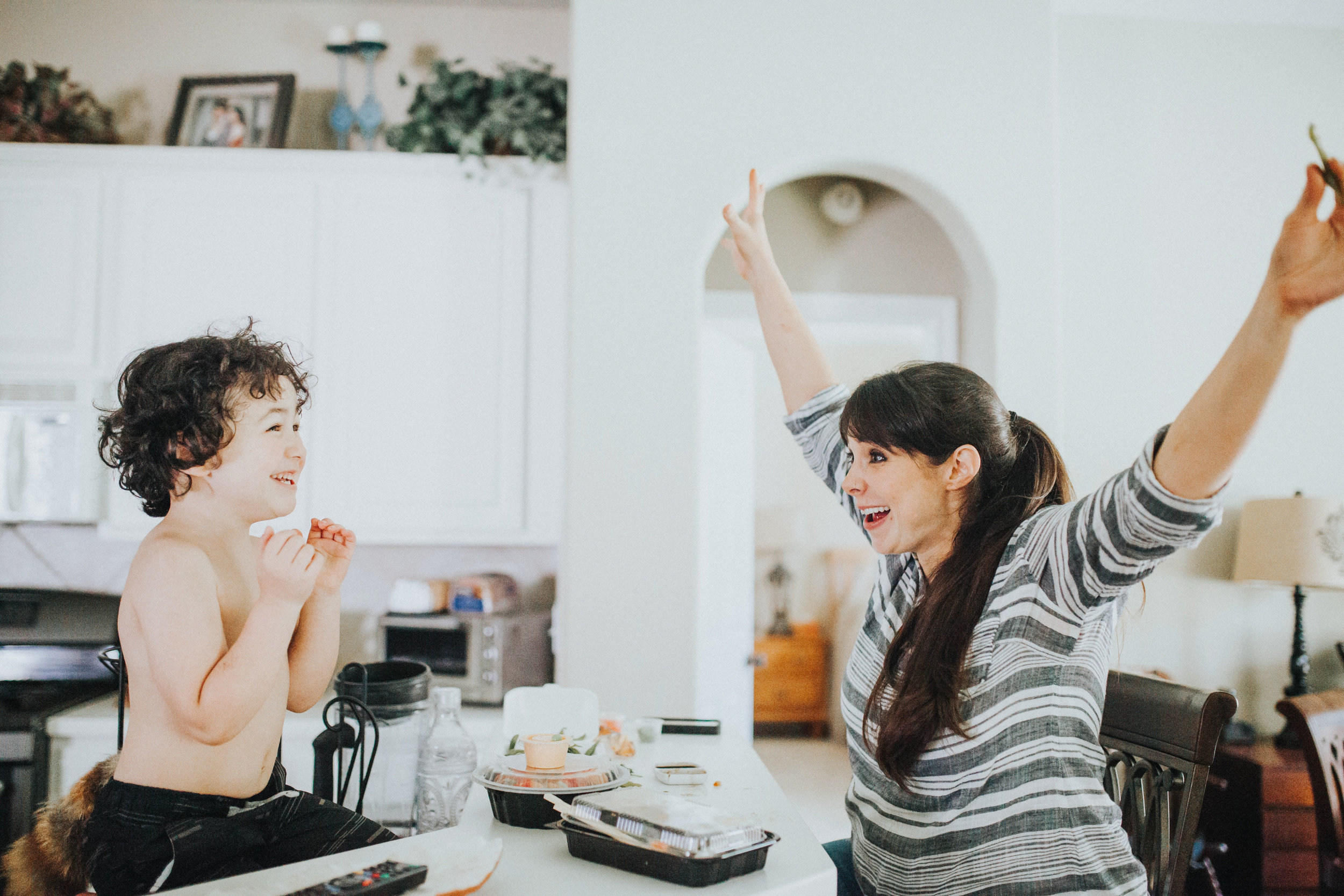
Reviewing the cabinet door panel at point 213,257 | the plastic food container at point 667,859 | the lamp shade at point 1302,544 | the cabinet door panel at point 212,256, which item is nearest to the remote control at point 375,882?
the plastic food container at point 667,859

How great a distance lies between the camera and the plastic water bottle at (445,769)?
1470mm

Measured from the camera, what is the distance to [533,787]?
45.6 inches

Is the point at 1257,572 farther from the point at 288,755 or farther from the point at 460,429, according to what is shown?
the point at 288,755

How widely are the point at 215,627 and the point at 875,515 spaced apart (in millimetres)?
906

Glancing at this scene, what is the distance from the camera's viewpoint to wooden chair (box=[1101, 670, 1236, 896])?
1.26 metres

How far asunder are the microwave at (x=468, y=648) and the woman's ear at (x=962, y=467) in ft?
5.28

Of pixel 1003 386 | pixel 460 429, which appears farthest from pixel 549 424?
pixel 1003 386

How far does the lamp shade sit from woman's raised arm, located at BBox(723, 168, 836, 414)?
1.84 metres

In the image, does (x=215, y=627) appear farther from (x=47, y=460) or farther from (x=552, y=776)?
(x=47, y=460)

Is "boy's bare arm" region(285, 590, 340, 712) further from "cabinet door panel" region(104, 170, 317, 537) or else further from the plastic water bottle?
"cabinet door panel" region(104, 170, 317, 537)

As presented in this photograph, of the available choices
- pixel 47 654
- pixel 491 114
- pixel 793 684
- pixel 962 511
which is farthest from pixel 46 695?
pixel 793 684

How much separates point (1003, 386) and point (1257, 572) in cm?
103

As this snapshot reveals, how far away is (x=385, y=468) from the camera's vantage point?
262 centimetres

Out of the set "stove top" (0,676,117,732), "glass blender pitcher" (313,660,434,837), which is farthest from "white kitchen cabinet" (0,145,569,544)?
"glass blender pitcher" (313,660,434,837)
